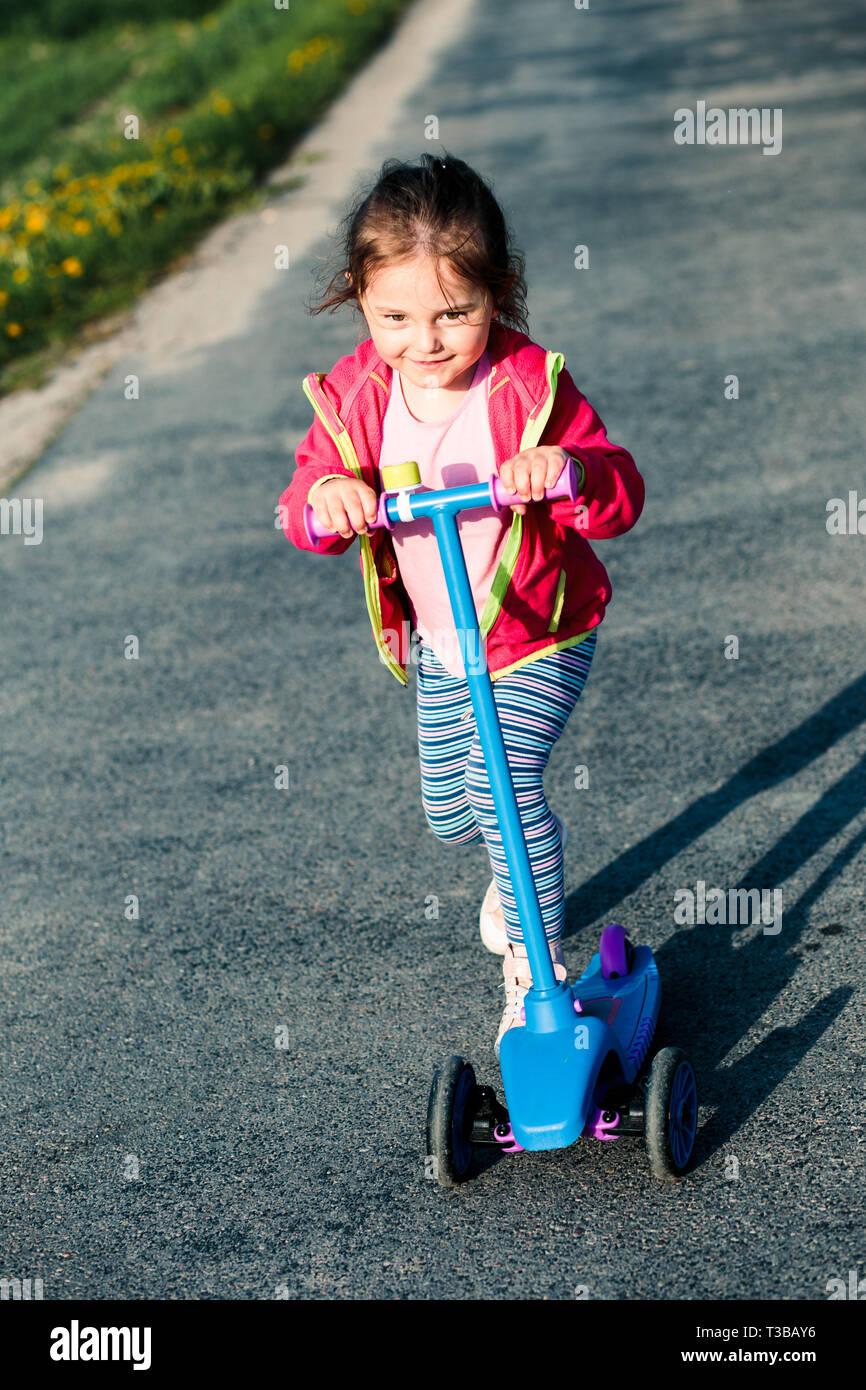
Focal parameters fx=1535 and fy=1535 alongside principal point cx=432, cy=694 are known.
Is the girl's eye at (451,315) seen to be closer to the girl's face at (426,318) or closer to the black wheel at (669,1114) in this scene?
the girl's face at (426,318)

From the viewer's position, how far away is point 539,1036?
105 inches

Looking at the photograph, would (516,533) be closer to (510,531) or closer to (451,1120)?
(510,531)

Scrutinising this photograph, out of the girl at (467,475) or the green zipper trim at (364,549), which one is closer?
the girl at (467,475)

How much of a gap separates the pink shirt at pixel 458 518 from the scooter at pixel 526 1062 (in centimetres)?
15

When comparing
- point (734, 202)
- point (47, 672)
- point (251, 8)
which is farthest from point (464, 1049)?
point (251, 8)

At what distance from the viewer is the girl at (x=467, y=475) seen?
257 centimetres

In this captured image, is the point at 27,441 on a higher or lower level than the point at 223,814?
higher

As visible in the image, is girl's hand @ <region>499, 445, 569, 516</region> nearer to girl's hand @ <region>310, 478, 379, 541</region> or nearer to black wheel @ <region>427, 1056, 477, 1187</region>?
girl's hand @ <region>310, 478, 379, 541</region>

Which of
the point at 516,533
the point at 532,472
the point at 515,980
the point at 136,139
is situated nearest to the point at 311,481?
the point at 516,533

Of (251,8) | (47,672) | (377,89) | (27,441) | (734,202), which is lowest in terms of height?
(47,672)

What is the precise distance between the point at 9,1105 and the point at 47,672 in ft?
7.55

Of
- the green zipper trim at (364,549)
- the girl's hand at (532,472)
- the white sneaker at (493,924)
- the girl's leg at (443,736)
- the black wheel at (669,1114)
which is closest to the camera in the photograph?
the girl's hand at (532,472)

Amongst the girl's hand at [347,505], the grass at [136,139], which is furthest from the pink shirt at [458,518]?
the grass at [136,139]
